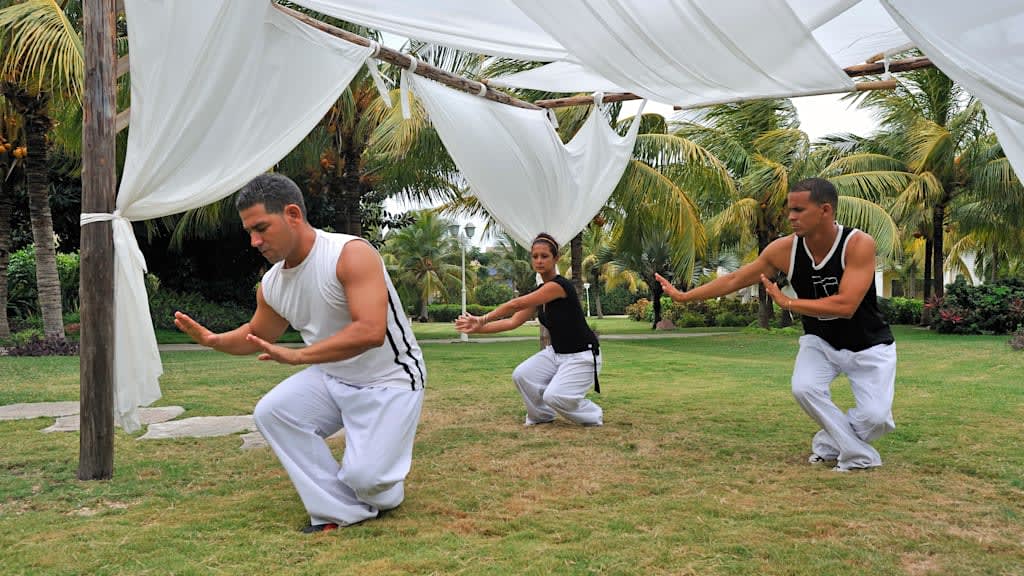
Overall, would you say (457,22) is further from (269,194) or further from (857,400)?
(857,400)

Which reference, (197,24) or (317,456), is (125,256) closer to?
(197,24)

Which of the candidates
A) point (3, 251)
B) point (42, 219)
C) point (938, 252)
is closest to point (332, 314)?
point (42, 219)

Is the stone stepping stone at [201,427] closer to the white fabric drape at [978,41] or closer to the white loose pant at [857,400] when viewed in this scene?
the white loose pant at [857,400]

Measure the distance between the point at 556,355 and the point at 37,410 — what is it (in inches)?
182

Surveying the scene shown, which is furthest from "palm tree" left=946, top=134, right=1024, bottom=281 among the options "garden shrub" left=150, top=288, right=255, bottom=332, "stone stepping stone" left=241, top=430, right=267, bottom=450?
"garden shrub" left=150, top=288, right=255, bottom=332

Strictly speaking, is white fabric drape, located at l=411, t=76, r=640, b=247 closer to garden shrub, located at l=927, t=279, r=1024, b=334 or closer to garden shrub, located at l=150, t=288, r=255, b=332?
garden shrub, located at l=150, t=288, r=255, b=332

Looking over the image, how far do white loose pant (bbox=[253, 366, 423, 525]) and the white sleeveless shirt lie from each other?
0.07m

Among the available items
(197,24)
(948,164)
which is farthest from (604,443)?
(948,164)

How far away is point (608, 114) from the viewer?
1722cm

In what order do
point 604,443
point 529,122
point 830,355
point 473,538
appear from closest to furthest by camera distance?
point 473,538 → point 830,355 → point 604,443 → point 529,122

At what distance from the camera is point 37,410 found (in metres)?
7.04

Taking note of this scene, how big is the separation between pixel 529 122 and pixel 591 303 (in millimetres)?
50023

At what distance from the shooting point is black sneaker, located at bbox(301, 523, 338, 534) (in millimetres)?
3537

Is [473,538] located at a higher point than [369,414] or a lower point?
lower
